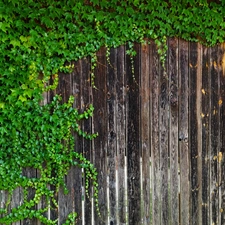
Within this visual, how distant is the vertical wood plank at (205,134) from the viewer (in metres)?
2.91

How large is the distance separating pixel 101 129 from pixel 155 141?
54 cm

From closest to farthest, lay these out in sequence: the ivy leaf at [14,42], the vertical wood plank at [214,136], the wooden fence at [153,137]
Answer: the ivy leaf at [14,42] < the wooden fence at [153,137] < the vertical wood plank at [214,136]

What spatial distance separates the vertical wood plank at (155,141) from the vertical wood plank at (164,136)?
0.03 meters

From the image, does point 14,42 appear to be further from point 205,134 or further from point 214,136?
point 214,136

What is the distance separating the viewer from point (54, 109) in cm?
259

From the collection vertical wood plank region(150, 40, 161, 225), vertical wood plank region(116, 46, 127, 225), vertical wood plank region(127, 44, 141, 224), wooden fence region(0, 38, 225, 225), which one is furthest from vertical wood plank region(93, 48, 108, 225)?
vertical wood plank region(150, 40, 161, 225)

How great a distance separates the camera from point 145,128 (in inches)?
110

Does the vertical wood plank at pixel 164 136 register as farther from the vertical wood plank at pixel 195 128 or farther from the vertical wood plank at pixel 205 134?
the vertical wood plank at pixel 205 134

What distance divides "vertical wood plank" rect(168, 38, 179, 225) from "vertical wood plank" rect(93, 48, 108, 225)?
651 millimetres

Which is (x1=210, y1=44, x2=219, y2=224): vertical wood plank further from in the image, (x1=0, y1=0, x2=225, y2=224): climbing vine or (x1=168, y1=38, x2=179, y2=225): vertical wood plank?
(x1=0, y1=0, x2=225, y2=224): climbing vine

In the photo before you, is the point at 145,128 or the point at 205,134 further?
the point at 205,134

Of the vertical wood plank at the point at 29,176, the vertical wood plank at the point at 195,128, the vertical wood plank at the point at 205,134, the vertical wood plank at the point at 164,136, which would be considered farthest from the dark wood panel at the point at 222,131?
the vertical wood plank at the point at 29,176

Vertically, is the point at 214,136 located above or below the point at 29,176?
above

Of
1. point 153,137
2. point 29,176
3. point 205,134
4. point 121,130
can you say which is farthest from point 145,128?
point 29,176
